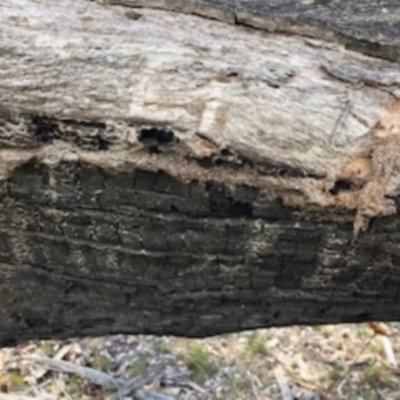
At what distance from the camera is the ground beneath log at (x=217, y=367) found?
2514 millimetres

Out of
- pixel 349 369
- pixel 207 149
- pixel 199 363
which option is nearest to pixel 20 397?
pixel 199 363

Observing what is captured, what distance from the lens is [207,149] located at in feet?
4.16

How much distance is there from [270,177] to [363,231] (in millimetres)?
153

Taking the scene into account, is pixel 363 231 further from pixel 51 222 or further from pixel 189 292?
pixel 51 222

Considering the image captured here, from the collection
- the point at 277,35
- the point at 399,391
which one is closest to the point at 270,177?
the point at 277,35

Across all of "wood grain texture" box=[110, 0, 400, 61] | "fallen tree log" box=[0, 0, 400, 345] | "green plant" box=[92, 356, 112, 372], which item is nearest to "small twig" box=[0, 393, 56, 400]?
"green plant" box=[92, 356, 112, 372]

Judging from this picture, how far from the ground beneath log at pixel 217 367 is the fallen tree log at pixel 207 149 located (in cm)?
106

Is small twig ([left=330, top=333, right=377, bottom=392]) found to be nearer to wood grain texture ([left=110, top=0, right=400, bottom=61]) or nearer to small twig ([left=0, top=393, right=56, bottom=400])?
small twig ([left=0, top=393, right=56, bottom=400])

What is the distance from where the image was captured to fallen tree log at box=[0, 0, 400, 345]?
4.17ft

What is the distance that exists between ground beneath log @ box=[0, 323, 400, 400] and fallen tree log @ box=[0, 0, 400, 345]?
1063 millimetres

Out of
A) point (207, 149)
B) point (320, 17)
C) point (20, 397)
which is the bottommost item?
point (20, 397)

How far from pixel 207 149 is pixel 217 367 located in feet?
4.63

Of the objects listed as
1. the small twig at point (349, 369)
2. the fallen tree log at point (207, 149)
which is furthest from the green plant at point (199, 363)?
the fallen tree log at point (207, 149)

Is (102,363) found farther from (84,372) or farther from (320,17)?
(320,17)
